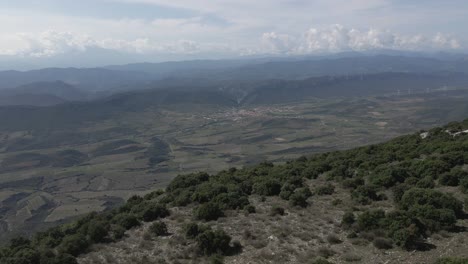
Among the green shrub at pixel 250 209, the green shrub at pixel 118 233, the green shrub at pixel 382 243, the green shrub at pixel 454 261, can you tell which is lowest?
the green shrub at pixel 118 233

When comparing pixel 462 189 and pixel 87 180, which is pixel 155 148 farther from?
pixel 462 189

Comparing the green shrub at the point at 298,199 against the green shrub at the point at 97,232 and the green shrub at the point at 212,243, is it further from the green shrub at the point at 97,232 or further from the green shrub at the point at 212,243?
the green shrub at the point at 97,232

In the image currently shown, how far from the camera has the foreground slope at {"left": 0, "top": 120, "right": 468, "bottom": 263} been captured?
51.9 feet

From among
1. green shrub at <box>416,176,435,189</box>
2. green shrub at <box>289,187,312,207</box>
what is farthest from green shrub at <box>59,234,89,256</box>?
green shrub at <box>416,176,435,189</box>

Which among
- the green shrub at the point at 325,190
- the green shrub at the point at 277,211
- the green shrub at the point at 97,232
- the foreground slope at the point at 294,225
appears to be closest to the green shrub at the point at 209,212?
the foreground slope at the point at 294,225

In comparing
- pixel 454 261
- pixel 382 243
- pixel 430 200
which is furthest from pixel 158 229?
pixel 430 200

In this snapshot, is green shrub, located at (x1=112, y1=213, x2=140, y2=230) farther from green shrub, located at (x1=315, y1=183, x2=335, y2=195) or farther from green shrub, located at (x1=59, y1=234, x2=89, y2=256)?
green shrub, located at (x1=315, y1=183, x2=335, y2=195)

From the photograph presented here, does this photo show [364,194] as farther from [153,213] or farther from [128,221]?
[128,221]

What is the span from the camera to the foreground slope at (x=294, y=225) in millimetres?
15812

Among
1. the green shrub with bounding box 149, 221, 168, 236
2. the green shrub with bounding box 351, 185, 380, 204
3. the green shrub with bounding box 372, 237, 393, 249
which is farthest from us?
the green shrub with bounding box 351, 185, 380, 204

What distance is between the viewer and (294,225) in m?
18.7

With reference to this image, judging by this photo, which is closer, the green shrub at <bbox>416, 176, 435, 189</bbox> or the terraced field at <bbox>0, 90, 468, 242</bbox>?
the green shrub at <bbox>416, 176, 435, 189</bbox>

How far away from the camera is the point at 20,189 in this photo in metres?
112

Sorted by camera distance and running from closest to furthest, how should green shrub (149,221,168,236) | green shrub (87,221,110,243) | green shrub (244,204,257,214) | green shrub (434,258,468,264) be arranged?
green shrub (434,258,468,264) < green shrub (87,221,110,243) < green shrub (149,221,168,236) < green shrub (244,204,257,214)
